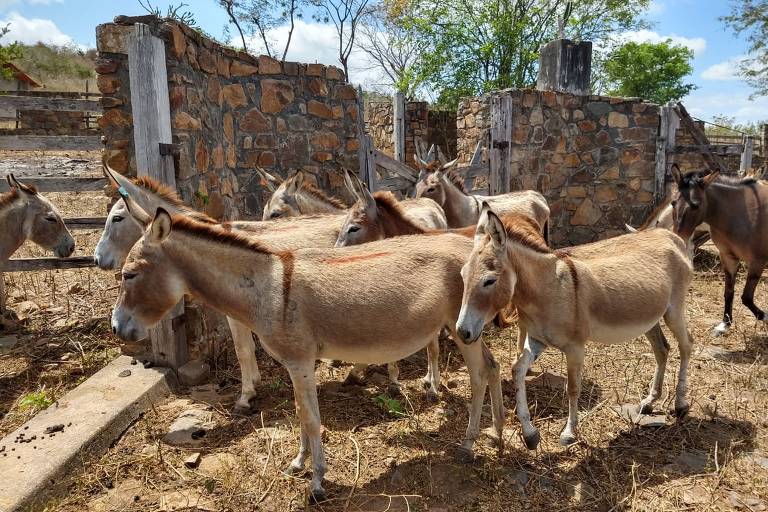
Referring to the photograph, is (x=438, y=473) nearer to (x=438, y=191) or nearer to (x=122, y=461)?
(x=122, y=461)

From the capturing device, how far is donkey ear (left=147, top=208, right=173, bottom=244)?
312cm

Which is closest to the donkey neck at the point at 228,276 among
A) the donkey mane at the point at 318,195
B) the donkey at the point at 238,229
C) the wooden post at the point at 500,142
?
the donkey at the point at 238,229

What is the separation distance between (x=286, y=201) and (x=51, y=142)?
2.46 m

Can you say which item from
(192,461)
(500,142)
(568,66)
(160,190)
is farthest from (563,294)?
(568,66)

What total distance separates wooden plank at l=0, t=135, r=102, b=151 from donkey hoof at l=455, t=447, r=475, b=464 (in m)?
4.49

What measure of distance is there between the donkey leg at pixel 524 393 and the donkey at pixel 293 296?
2.46 feet

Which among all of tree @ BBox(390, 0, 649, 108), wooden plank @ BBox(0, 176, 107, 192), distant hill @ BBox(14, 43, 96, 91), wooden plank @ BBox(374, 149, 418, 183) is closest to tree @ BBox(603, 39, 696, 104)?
tree @ BBox(390, 0, 649, 108)

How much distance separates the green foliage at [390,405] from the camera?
4.36 m

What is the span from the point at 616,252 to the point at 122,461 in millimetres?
4055

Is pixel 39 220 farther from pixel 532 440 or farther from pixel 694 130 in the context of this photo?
pixel 694 130

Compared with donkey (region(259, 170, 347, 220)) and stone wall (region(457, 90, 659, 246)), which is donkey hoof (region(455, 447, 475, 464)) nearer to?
donkey (region(259, 170, 347, 220))

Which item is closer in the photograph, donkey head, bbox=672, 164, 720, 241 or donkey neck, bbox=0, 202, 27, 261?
donkey neck, bbox=0, 202, 27, 261

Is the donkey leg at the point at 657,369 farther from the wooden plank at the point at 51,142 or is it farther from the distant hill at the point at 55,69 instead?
the distant hill at the point at 55,69

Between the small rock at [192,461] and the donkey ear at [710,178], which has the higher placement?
the donkey ear at [710,178]
